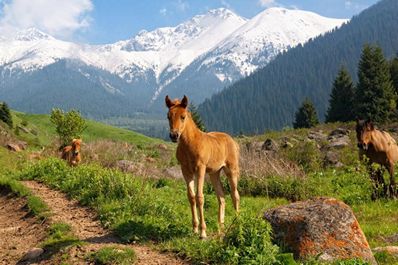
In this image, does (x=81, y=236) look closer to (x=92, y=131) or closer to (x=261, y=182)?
(x=261, y=182)

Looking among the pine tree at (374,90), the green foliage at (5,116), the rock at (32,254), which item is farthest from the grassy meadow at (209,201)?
the green foliage at (5,116)

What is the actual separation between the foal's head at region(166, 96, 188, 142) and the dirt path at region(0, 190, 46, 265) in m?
5.02

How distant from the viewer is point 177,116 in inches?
393

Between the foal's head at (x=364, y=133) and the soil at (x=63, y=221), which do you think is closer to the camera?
the soil at (x=63, y=221)

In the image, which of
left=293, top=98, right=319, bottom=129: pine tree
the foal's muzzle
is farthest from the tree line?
the foal's muzzle

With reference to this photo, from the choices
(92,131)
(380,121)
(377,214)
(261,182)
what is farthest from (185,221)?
(92,131)

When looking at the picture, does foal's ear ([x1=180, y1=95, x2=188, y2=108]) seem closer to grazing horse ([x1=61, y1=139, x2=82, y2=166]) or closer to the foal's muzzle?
the foal's muzzle

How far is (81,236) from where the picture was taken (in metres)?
12.0

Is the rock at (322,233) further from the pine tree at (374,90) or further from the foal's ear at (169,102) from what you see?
the pine tree at (374,90)

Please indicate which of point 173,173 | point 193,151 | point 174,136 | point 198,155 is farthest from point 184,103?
point 173,173

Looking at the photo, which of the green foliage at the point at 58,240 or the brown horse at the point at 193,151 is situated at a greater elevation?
the brown horse at the point at 193,151

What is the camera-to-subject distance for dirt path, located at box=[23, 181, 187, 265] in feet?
32.4

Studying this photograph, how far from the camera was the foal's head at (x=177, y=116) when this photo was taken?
9.80 metres

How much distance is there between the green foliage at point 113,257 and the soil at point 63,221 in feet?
0.50
